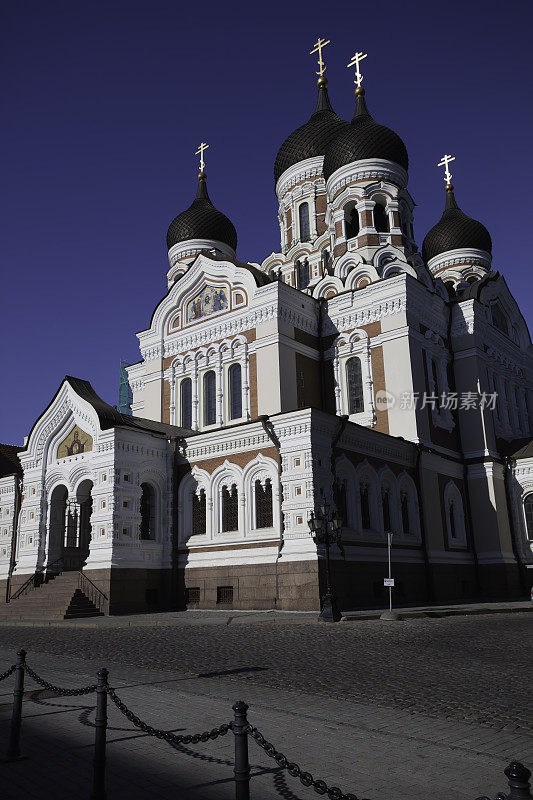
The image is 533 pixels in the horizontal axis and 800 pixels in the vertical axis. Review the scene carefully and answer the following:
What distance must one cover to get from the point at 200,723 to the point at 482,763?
2.60 metres

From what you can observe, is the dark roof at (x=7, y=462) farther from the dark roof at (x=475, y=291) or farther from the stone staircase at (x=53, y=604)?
the dark roof at (x=475, y=291)

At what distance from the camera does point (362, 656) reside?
10.5 meters

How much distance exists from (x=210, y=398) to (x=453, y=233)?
1954cm

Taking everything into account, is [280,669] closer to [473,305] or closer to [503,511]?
[503,511]

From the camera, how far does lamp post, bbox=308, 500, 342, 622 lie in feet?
51.3

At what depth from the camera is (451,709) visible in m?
6.80

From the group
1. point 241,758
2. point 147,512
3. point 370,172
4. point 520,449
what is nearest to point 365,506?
point 147,512

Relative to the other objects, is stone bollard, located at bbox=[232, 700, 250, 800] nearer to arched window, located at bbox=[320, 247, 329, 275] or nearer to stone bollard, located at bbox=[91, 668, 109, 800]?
stone bollard, located at bbox=[91, 668, 109, 800]

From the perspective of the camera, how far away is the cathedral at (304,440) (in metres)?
20.3

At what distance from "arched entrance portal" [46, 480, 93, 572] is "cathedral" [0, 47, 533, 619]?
84 mm

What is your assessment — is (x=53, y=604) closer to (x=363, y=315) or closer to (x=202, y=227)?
(x=363, y=315)

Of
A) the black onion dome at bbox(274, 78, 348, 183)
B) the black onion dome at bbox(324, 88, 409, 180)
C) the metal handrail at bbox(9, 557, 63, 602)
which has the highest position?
the black onion dome at bbox(274, 78, 348, 183)

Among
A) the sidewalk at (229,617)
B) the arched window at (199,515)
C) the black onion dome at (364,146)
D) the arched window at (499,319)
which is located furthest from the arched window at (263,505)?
the black onion dome at (364,146)

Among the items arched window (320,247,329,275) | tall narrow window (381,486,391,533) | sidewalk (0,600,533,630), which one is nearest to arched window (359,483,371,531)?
tall narrow window (381,486,391,533)
